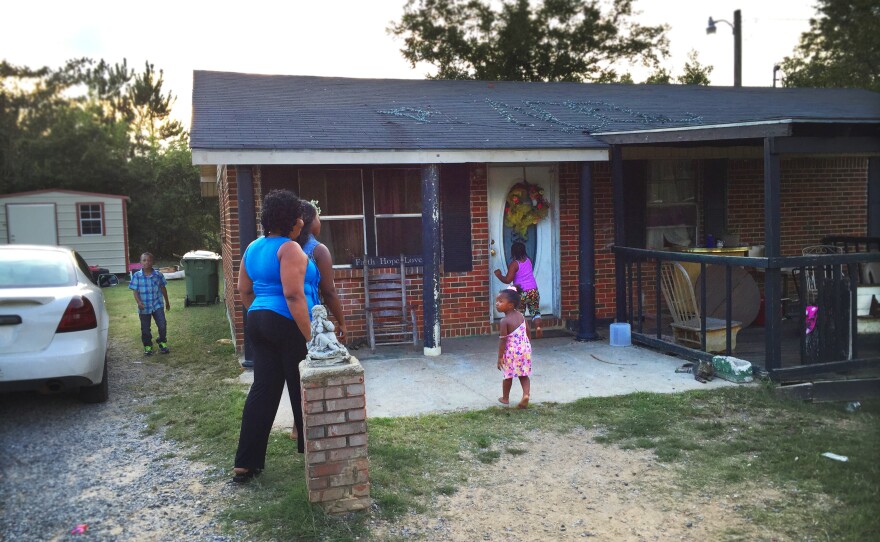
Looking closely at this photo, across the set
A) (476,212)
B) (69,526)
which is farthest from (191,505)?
(476,212)

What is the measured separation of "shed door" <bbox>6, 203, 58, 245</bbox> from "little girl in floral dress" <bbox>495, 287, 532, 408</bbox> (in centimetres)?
1947

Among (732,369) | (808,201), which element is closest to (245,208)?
(732,369)

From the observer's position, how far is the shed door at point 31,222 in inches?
834

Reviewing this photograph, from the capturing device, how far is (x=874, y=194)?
11.2 metres

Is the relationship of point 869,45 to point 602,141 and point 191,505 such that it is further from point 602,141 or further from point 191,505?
point 191,505

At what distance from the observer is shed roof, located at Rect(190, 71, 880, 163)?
7.73 m

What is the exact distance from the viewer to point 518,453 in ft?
16.4

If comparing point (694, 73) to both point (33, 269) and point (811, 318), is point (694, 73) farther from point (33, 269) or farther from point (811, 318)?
point (33, 269)

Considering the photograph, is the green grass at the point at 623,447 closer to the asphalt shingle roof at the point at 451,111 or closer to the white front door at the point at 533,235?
the asphalt shingle roof at the point at 451,111

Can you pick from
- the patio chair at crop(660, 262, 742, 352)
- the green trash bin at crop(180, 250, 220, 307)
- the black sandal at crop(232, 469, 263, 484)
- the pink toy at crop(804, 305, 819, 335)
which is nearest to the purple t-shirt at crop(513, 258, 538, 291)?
the patio chair at crop(660, 262, 742, 352)

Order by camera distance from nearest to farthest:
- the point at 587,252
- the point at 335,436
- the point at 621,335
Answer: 1. the point at 335,436
2. the point at 621,335
3. the point at 587,252

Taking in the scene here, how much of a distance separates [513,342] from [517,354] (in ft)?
0.35

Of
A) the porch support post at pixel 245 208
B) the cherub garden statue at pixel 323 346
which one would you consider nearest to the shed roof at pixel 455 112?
the porch support post at pixel 245 208

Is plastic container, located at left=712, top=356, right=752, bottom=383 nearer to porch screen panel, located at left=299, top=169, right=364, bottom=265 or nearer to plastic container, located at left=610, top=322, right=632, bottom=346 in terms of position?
plastic container, located at left=610, top=322, right=632, bottom=346
